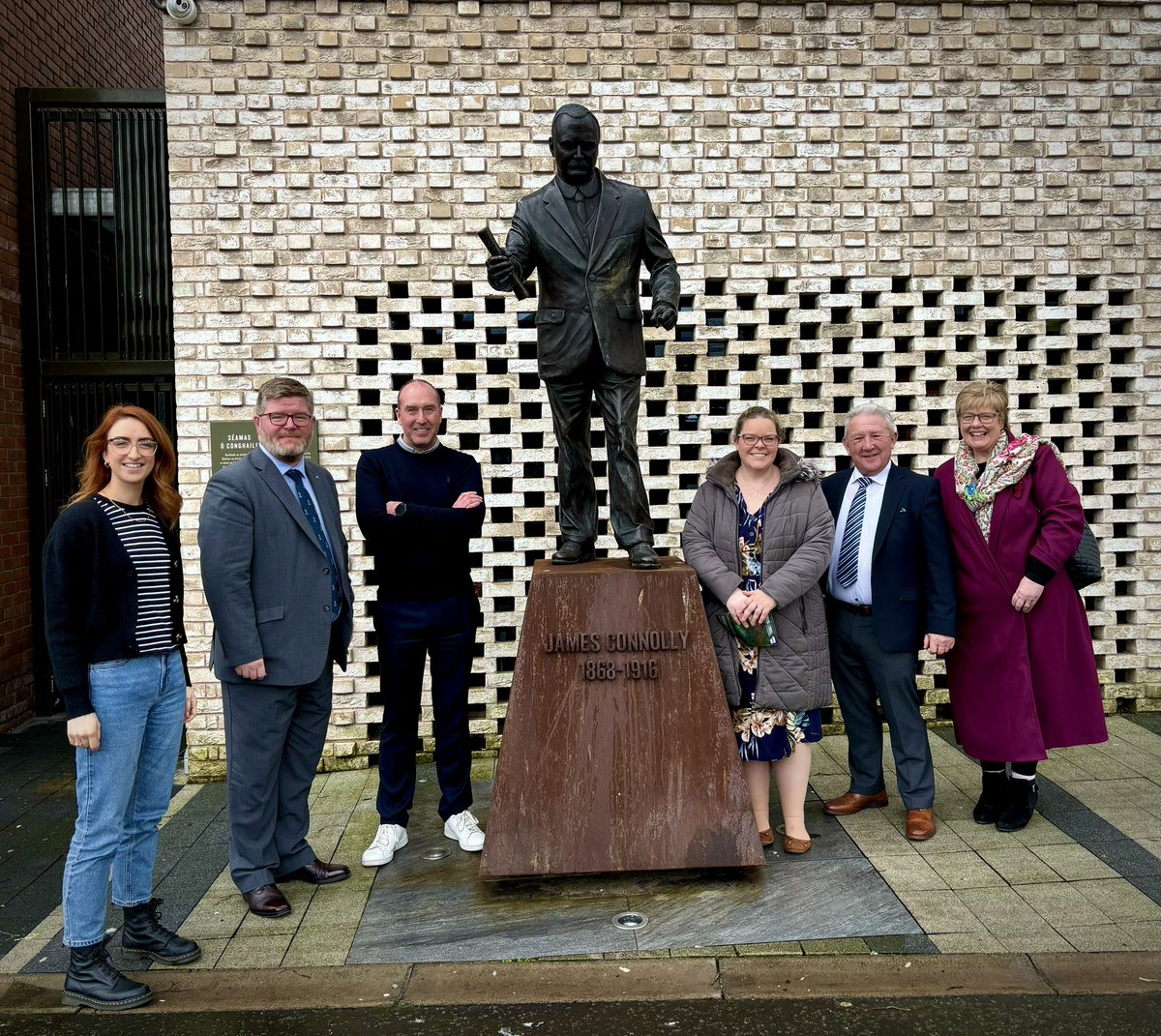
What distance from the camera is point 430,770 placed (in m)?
5.85

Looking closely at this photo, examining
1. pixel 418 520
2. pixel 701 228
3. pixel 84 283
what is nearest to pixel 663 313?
pixel 418 520

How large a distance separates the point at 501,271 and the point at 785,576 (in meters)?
1.76

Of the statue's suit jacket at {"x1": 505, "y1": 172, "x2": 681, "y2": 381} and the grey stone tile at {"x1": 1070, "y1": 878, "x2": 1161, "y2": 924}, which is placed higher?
the statue's suit jacket at {"x1": 505, "y1": 172, "x2": 681, "y2": 381}

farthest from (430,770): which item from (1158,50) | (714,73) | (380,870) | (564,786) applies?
(1158,50)

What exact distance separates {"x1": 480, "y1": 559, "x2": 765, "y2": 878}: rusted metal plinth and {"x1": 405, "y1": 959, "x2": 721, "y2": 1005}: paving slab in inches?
20.2

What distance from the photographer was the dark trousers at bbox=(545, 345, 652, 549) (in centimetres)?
429

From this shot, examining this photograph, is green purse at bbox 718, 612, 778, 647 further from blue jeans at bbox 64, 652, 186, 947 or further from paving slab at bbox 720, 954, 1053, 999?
blue jeans at bbox 64, 652, 186, 947

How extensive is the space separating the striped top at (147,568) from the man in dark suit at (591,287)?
69.0 inches

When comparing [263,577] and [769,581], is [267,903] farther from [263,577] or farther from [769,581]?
[769,581]

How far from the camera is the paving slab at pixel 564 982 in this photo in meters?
3.34

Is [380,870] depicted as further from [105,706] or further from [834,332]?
[834,332]

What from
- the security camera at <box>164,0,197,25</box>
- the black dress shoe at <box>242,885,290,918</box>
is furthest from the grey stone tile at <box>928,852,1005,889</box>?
the security camera at <box>164,0,197,25</box>

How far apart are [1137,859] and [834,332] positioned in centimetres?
→ 347

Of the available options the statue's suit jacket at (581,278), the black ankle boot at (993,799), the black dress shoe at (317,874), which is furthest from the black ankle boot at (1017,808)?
the black dress shoe at (317,874)
